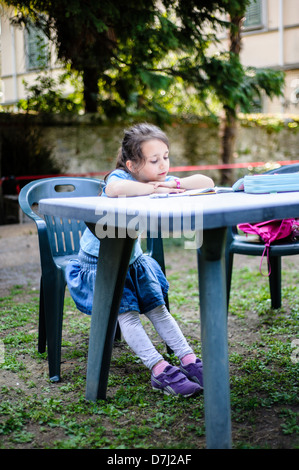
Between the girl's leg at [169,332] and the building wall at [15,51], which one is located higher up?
the building wall at [15,51]

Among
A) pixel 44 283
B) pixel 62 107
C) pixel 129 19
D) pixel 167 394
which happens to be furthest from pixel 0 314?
pixel 62 107

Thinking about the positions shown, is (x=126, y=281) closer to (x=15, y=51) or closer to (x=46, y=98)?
(x=15, y=51)

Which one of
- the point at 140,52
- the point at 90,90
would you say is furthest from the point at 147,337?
the point at 90,90

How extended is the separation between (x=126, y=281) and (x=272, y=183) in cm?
77

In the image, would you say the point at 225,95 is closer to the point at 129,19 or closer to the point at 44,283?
the point at 129,19

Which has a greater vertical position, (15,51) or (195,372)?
(15,51)

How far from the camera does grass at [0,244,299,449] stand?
1.85 metres

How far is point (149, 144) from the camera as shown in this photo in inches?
89.8

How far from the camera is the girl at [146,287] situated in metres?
2.19

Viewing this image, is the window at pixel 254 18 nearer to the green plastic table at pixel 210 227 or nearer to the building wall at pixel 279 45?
the building wall at pixel 279 45

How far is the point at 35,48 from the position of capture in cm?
644

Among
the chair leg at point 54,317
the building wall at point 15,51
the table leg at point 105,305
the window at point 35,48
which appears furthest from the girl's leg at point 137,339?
the window at point 35,48

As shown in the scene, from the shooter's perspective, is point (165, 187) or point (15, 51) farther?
point (15, 51)

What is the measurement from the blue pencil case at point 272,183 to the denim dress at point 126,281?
1.92ft
